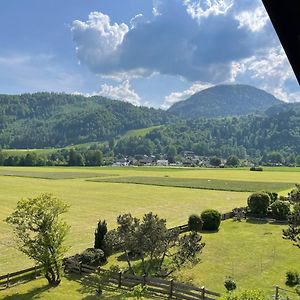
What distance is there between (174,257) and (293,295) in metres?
8.13

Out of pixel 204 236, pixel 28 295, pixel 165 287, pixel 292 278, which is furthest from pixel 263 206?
pixel 28 295

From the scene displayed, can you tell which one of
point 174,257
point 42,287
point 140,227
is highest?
point 140,227

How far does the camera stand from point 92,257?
30.8 m

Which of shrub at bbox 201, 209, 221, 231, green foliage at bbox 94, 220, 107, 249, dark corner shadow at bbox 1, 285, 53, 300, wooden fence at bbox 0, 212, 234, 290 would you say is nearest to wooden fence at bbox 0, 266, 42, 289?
wooden fence at bbox 0, 212, 234, 290

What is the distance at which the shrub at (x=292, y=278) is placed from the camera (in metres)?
26.6

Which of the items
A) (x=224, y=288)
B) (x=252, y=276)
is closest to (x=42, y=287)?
(x=224, y=288)

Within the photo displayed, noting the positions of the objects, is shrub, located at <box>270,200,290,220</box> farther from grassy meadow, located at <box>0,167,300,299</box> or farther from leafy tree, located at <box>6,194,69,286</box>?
leafy tree, located at <box>6,194,69,286</box>

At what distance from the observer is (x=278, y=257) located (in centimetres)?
3341

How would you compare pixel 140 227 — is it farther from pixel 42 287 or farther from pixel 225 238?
pixel 225 238

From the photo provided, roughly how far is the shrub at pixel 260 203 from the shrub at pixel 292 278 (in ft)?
86.5

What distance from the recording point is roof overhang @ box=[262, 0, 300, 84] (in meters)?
2.72

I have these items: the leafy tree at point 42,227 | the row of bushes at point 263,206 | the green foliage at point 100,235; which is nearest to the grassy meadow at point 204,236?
the leafy tree at point 42,227

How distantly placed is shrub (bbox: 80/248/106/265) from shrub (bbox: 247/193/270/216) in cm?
2767

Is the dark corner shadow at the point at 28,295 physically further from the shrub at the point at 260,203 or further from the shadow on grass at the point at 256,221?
the shrub at the point at 260,203
